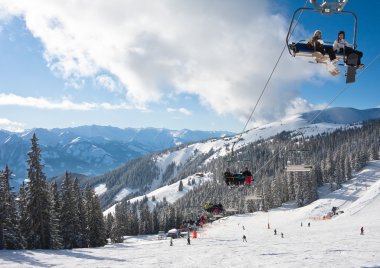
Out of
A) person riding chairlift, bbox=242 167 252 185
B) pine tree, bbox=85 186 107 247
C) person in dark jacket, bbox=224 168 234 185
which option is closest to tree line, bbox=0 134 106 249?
pine tree, bbox=85 186 107 247

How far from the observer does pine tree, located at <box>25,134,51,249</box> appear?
44.7m

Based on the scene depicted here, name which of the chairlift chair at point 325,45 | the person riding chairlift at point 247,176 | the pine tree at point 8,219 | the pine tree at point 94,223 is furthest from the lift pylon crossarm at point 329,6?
the pine tree at point 94,223

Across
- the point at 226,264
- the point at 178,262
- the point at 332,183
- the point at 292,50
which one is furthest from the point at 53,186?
the point at 332,183

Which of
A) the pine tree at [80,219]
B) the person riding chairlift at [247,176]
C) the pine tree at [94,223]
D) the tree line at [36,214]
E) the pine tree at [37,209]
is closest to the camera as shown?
the person riding chairlift at [247,176]

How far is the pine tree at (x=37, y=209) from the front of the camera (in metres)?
44.7

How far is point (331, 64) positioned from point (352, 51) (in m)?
0.73

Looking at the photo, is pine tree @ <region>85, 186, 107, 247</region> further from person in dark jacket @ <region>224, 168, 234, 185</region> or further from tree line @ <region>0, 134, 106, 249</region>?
person in dark jacket @ <region>224, 168, 234, 185</region>

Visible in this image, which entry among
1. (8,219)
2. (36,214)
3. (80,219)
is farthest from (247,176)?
(80,219)

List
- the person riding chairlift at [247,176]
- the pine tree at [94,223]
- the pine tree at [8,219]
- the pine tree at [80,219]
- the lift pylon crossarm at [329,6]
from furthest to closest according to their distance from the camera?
the pine tree at [94,223], the pine tree at [80,219], the pine tree at [8,219], the person riding chairlift at [247,176], the lift pylon crossarm at [329,6]

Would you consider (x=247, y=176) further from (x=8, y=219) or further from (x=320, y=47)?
(x=8, y=219)

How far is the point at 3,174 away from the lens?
44.1m

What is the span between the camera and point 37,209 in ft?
147

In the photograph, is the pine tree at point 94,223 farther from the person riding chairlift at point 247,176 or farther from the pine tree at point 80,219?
the person riding chairlift at point 247,176

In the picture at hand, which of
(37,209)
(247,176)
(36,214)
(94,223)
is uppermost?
(247,176)
